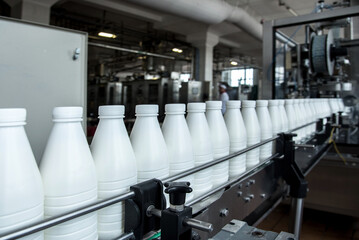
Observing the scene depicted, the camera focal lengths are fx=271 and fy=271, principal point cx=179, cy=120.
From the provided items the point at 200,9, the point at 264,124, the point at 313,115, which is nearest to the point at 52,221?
the point at 264,124

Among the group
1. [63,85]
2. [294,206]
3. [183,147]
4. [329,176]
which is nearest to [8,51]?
[63,85]

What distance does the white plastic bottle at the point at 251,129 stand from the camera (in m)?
0.70

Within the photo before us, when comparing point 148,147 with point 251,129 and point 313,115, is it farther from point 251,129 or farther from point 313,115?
point 313,115

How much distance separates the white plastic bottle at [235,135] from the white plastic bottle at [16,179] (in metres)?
0.44

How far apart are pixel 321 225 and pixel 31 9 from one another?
171 inches

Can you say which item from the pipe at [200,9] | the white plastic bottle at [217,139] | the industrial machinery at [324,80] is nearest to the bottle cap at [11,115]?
the white plastic bottle at [217,139]

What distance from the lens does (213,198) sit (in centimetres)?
55

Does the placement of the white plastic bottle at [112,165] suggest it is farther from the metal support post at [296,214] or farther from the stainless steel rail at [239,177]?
the metal support post at [296,214]

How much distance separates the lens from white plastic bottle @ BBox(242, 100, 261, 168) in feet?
2.28

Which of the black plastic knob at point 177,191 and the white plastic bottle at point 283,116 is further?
the white plastic bottle at point 283,116

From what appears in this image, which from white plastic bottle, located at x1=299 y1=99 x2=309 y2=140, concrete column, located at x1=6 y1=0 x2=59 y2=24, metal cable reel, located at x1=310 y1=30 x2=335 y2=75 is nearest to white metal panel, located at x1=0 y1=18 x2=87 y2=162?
white plastic bottle, located at x1=299 y1=99 x2=309 y2=140

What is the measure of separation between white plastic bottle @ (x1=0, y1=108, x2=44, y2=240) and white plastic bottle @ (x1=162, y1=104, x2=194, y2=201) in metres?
0.22

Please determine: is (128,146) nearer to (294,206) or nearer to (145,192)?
(145,192)

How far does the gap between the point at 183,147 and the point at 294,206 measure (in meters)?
0.63
